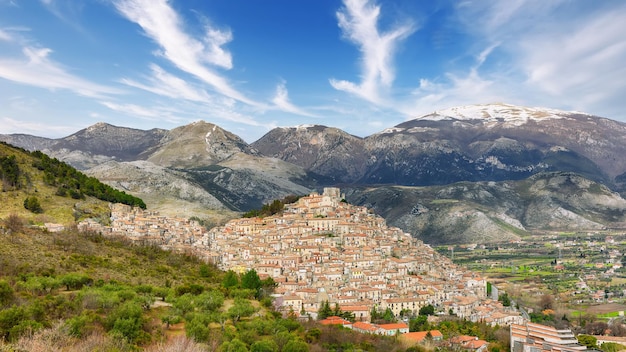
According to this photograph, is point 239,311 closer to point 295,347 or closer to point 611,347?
point 295,347

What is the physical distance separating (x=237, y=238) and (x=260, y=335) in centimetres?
4532

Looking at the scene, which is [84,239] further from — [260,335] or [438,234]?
[438,234]

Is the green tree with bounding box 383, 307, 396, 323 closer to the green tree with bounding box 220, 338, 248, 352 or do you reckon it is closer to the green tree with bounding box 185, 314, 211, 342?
the green tree with bounding box 185, 314, 211, 342

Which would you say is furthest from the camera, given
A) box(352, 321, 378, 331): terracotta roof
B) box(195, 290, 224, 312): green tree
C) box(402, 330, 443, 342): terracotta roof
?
box(352, 321, 378, 331): terracotta roof

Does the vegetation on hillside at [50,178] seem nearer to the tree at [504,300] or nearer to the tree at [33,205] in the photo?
the tree at [33,205]

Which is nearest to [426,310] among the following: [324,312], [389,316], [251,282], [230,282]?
[389,316]

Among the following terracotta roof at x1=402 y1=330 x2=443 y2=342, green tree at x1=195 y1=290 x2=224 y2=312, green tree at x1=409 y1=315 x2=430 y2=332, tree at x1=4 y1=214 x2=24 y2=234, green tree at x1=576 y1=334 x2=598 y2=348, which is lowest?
green tree at x1=576 y1=334 x2=598 y2=348

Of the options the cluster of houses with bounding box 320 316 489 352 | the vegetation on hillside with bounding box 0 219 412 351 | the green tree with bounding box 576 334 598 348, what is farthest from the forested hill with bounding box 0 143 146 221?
the green tree with bounding box 576 334 598 348

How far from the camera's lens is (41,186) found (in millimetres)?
74125

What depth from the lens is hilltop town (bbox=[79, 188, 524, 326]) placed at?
57.9 meters

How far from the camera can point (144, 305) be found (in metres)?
34.2

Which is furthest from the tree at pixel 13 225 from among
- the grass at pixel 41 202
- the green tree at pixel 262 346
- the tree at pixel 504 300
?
the tree at pixel 504 300

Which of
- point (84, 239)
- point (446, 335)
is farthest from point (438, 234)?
point (84, 239)

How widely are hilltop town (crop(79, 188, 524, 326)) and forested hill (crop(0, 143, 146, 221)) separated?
21.6ft
